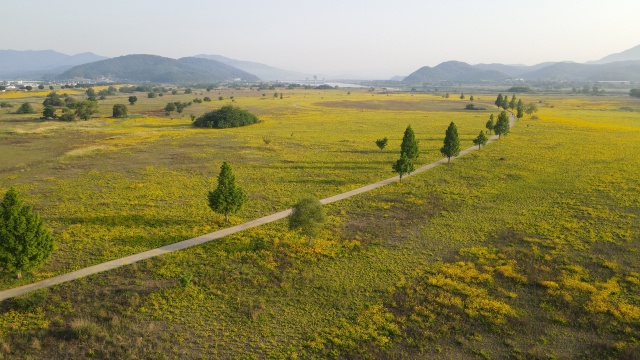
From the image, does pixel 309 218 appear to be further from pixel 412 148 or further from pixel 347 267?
pixel 412 148

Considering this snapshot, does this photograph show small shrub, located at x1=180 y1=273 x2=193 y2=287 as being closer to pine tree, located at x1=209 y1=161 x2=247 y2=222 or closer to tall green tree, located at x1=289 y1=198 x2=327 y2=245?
tall green tree, located at x1=289 y1=198 x2=327 y2=245

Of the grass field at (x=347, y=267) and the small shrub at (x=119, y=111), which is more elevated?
the small shrub at (x=119, y=111)

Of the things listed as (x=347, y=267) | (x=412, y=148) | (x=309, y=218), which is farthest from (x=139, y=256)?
(x=412, y=148)

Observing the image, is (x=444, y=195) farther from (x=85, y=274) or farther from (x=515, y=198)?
(x=85, y=274)

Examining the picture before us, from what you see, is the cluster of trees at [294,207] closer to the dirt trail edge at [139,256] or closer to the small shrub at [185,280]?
the dirt trail edge at [139,256]

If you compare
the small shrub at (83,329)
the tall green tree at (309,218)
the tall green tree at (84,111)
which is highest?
the tall green tree at (84,111)

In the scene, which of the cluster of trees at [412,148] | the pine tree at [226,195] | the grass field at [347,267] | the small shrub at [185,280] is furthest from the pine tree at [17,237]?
the cluster of trees at [412,148]
